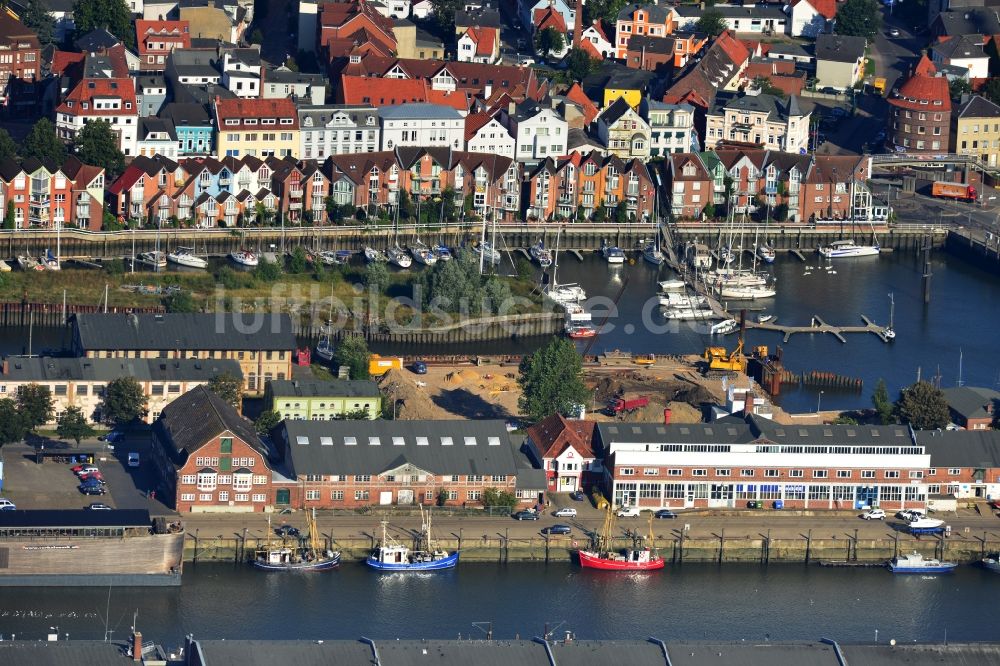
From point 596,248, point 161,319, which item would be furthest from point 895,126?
point 161,319

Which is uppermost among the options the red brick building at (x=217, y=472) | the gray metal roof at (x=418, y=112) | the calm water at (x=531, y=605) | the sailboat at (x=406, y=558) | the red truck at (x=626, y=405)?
the gray metal roof at (x=418, y=112)

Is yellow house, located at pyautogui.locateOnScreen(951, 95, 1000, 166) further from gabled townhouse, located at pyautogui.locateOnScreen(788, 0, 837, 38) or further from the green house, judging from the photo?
the green house

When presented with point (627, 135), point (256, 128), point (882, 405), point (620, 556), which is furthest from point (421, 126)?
point (620, 556)

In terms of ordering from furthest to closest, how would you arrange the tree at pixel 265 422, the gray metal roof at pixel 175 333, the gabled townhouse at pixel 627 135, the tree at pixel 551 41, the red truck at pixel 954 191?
the tree at pixel 551 41, the red truck at pixel 954 191, the gabled townhouse at pixel 627 135, the gray metal roof at pixel 175 333, the tree at pixel 265 422

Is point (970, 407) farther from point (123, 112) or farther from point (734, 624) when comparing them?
point (123, 112)

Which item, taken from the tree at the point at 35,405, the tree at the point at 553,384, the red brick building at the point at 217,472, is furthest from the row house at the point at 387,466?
the tree at the point at 35,405

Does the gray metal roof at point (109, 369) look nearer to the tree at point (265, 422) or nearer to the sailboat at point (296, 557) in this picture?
the tree at point (265, 422)

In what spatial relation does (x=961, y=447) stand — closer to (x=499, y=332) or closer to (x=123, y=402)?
(x=499, y=332)
